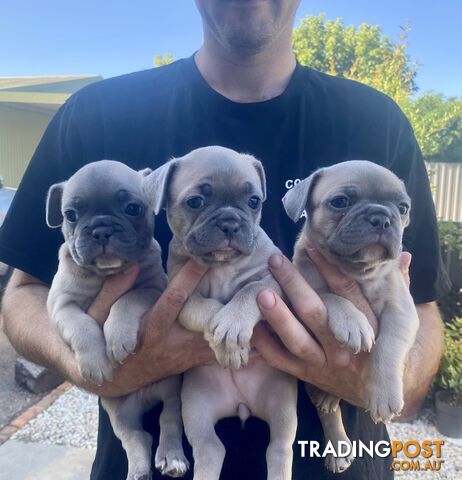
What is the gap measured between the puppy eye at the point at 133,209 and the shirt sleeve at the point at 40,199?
0.52 meters

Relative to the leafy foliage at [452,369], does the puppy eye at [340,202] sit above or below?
above

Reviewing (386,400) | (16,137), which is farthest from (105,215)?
(16,137)

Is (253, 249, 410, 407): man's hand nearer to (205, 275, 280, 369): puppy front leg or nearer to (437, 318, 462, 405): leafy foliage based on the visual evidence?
(205, 275, 280, 369): puppy front leg

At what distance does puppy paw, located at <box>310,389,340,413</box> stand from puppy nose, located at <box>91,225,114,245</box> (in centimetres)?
133

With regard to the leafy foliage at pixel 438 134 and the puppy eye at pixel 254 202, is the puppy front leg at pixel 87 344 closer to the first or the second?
the puppy eye at pixel 254 202

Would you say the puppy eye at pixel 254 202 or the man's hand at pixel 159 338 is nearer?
the man's hand at pixel 159 338

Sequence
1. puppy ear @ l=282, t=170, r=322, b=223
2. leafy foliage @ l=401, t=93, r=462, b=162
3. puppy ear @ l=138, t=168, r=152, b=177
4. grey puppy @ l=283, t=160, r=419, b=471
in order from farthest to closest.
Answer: leafy foliage @ l=401, t=93, r=462, b=162 → puppy ear @ l=138, t=168, r=152, b=177 → puppy ear @ l=282, t=170, r=322, b=223 → grey puppy @ l=283, t=160, r=419, b=471

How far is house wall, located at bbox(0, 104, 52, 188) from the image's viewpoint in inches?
442

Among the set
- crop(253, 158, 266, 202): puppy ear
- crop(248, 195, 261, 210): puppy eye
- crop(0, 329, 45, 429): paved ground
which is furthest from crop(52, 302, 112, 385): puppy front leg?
crop(0, 329, 45, 429): paved ground

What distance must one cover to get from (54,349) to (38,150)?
1.10 metres

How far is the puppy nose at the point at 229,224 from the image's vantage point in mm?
2361

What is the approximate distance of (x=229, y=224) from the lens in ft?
7.79

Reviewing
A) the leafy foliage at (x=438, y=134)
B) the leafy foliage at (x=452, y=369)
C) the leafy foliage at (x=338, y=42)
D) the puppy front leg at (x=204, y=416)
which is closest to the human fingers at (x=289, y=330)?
the puppy front leg at (x=204, y=416)

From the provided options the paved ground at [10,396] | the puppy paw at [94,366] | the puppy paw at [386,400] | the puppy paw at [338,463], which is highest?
the puppy paw at [94,366]
